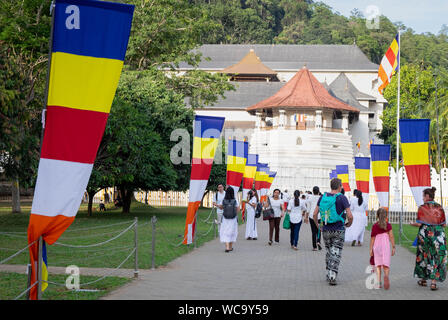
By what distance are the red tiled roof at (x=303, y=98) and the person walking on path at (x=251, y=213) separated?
4405 cm

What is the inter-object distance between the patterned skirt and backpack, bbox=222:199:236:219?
6567 millimetres

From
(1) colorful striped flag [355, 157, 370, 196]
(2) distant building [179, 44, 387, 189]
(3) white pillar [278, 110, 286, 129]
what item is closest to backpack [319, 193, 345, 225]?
(1) colorful striped flag [355, 157, 370, 196]

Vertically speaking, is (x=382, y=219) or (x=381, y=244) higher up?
(x=382, y=219)

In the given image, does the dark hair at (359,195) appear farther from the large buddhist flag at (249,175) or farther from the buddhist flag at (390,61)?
the buddhist flag at (390,61)

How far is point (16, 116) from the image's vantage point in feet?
59.4

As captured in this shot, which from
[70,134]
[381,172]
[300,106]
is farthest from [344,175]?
[300,106]

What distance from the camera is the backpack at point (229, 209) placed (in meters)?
16.8

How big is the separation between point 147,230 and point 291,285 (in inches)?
513

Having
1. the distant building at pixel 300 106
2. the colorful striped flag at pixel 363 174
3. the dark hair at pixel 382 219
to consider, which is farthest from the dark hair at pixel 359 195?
the distant building at pixel 300 106

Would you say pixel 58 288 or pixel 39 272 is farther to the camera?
pixel 58 288

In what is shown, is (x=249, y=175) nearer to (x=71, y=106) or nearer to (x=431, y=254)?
(x=431, y=254)

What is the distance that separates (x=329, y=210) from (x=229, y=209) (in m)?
5.95

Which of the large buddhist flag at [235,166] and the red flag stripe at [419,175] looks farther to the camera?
the large buddhist flag at [235,166]

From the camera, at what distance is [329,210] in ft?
36.9
